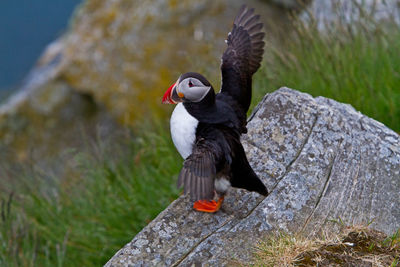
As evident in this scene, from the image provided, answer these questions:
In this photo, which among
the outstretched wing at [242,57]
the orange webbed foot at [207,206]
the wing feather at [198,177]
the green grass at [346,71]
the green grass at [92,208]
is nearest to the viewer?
the wing feather at [198,177]

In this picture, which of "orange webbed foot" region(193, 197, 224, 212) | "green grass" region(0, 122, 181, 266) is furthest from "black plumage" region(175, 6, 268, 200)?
"green grass" region(0, 122, 181, 266)

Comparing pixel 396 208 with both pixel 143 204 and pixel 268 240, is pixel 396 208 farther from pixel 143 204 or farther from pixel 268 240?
pixel 143 204

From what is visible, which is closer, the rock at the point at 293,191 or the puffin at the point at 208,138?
the puffin at the point at 208,138

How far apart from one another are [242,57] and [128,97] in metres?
3.90

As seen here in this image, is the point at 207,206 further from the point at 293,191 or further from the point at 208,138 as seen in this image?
the point at 293,191

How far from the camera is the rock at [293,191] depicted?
109 inches

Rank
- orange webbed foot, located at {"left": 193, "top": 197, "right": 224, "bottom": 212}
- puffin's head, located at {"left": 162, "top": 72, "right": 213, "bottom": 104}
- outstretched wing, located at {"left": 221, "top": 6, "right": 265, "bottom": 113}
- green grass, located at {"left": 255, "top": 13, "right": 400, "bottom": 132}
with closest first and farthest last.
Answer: puffin's head, located at {"left": 162, "top": 72, "right": 213, "bottom": 104}
orange webbed foot, located at {"left": 193, "top": 197, "right": 224, "bottom": 212}
outstretched wing, located at {"left": 221, "top": 6, "right": 265, "bottom": 113}
green grass, located at {"left": 255, "top": 13, "right": 400, "bottom": 132}

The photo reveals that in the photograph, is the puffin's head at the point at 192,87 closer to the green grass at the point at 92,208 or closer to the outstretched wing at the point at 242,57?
the outstretched wing at the point at 242,57

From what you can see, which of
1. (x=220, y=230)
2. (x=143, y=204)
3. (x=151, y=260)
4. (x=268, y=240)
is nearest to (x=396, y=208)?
(x=268, y=240)

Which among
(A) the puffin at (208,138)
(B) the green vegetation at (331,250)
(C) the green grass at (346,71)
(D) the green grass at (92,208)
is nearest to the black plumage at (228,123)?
(A) the puffin at (208,138)

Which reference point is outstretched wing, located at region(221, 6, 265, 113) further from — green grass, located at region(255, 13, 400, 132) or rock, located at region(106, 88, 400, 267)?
green grass, located at region(255, 13, 400, 132)

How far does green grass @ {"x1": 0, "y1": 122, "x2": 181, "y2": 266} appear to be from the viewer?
4.14 metres

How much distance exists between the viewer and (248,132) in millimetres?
3365

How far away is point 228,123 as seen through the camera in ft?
9.45
